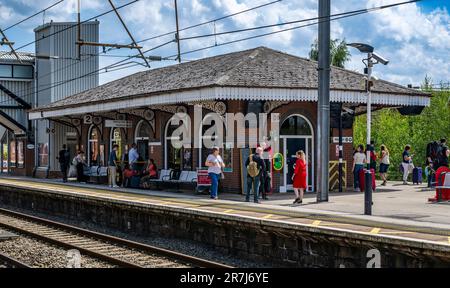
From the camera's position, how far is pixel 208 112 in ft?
79.6

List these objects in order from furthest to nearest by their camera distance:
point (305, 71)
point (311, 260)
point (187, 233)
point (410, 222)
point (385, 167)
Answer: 1. point (385, 167)
2. point (305, 71)
3. point (187, 233)
4. point (410, 222)
5. point (311, 260)

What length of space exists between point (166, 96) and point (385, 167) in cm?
896

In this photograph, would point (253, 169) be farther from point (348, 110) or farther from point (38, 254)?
point (38, 254)

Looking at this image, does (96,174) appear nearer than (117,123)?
No

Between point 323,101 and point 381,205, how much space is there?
3284 mm

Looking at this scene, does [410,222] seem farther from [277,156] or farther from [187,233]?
[277,156]

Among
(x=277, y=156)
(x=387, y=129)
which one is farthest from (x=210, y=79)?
(x=387, y=129)

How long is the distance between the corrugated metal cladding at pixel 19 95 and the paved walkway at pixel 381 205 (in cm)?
1983

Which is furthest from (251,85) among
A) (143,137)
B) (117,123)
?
(117,123)

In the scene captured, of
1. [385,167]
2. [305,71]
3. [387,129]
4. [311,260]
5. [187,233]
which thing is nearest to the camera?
[311,260]

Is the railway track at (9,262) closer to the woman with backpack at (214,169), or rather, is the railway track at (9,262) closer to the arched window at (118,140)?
the woman with backpack at (214,169)

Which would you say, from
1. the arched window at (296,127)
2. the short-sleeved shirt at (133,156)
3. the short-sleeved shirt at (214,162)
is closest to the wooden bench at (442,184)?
the arched window at (296,127)

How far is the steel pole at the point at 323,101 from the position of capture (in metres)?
19.5

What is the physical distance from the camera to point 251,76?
22.6 m
